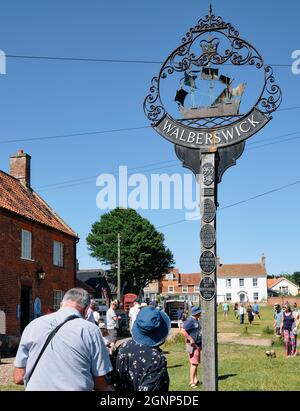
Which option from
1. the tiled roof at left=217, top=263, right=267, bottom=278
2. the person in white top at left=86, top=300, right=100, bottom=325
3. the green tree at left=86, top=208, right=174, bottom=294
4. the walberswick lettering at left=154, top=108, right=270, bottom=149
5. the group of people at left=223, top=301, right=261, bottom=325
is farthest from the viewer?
the tiled roof at left=217, top=263, right=267, bottom=278

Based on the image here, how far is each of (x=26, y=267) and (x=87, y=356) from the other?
17.9 meters

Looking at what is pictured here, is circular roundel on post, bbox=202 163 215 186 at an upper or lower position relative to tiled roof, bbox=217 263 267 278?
upper

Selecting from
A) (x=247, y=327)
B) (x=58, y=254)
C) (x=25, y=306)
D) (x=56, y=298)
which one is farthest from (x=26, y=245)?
(x=247, y=327)

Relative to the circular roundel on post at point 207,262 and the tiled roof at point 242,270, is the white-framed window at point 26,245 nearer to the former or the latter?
the circular roundel on post at point 207,262

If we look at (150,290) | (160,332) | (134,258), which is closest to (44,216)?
(160,332)

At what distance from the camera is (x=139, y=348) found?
12.8ft

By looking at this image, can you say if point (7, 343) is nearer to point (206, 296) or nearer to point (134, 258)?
point (206, 296)

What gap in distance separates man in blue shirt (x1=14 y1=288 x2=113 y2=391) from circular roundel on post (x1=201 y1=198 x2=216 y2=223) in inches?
142

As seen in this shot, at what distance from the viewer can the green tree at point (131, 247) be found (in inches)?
2063

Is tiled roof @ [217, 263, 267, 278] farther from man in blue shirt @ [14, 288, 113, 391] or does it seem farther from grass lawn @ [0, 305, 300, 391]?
man in blue shirt @ [14, 288, 113, 391]

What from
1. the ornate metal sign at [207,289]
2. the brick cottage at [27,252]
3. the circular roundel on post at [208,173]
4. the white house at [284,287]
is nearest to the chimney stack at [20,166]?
the brick cottage at [27,252]

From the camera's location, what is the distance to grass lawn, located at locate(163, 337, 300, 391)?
10008mm

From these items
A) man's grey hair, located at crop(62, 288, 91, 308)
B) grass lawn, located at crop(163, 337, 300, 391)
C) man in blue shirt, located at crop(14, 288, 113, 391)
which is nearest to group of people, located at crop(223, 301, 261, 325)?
grass lawn, located at crop(163, 337, 300, 391)

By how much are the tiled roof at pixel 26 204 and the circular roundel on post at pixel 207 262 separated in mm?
13671
